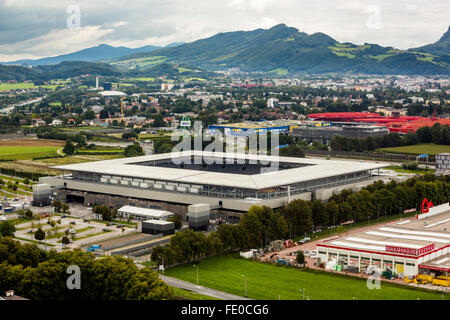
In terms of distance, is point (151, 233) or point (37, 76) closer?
point (151, 233)

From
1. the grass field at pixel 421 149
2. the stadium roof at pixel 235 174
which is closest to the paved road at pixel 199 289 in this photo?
the stadium roof at pixel 235 174

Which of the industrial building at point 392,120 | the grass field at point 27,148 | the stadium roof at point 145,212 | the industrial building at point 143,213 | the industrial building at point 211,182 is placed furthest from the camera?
the industrial building at point 392,120

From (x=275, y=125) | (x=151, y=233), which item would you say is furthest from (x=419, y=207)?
(x=275, y=125)

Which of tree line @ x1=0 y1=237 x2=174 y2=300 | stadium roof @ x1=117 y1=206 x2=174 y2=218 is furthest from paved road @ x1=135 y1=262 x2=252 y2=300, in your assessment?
stadium roof @ x1=117 y1=206 x2=174 y2=218

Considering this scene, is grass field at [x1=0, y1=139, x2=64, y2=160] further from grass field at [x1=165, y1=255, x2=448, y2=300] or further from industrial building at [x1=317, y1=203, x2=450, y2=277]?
industrial building at [x1=317, y1=203, x2=450, y2=277]

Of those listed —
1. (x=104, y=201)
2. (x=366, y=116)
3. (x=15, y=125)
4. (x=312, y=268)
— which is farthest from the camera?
(x=366, y=116)

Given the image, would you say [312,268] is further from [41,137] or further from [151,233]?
[41,137]

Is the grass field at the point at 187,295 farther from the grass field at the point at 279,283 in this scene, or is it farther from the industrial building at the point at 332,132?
the industrial building at the point at 332,132
